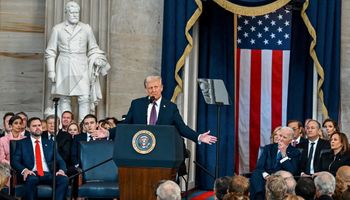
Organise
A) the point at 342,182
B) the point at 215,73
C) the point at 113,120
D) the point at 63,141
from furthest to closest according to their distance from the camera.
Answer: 1. the point at 215,73
2. the point at 113,120
3. the point at 63,141
4. the point at 342,182

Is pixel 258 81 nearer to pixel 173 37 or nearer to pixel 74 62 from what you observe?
pixel 173 37

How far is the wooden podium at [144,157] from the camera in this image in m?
9.41

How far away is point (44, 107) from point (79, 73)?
0.86m

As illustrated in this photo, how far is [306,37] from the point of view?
45.8ft

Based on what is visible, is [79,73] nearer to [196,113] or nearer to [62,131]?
[62,131]

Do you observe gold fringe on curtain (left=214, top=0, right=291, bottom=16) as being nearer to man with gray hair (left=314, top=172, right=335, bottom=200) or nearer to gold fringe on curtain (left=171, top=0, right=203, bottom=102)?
gold fringe on curtain (left=171, top=0, right=203, bottom=102)

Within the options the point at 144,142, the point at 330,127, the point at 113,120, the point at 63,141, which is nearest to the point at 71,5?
the point at 113,120

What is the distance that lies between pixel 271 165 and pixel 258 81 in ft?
12.5

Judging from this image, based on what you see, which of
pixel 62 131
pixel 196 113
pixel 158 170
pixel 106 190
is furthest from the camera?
pixel 196 113

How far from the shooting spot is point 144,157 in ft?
30.9

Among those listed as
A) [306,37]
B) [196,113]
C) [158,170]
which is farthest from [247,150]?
[158,170]

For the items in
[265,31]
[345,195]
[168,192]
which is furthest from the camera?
[265,31]

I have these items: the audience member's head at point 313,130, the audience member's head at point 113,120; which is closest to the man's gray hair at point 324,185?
the audience member's head at point 313,130

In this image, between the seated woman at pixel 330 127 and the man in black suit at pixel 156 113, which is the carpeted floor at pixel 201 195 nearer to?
the seated woman at pixel 330 127
